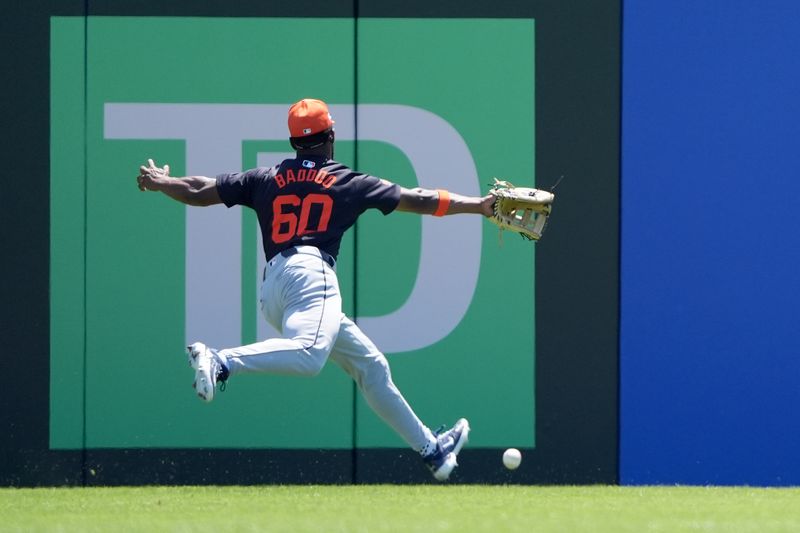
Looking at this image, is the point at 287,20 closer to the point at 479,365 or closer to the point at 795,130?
the point at 479,365

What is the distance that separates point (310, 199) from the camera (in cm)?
729

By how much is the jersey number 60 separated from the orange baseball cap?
338 mm

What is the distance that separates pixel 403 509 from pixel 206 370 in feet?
3.92

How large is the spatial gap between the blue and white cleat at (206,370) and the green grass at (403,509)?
0.55 metres

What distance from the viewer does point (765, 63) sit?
30.4 ft

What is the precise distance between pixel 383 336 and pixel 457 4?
1976mm

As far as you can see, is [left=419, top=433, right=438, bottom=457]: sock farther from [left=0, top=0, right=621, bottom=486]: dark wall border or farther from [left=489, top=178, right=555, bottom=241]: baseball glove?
[left=0, top=0, right=621, bottom=486]: dark wall border

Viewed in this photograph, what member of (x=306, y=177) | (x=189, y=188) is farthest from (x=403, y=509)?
(x=189, y=188)

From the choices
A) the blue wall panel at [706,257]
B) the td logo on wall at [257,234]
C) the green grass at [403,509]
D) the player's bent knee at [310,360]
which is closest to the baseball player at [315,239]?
the player's bent knee at [310,360]

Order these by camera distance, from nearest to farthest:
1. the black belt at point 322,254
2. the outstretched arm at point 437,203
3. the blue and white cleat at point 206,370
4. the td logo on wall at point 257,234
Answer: the blue and white cleat at point 206,370
the black belt at point 322,254
the outstretched arm at point 437,203
the td logo on wall at point 257,234

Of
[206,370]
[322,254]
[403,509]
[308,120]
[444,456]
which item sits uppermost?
[308,120]

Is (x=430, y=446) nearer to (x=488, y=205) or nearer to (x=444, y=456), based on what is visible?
(x=444, y=456)

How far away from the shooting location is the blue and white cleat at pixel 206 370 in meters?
6.54

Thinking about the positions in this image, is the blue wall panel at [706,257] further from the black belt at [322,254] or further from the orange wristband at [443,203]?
the black belt at [322,254]
